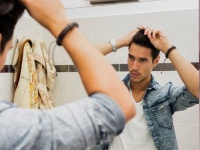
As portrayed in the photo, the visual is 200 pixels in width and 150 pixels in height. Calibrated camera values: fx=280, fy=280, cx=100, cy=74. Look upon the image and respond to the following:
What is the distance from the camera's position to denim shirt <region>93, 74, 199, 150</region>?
136cm

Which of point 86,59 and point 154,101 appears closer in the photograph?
point 86,59

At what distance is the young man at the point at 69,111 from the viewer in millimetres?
437

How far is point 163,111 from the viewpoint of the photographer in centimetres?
141

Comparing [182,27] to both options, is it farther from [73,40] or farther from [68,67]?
[73,40]

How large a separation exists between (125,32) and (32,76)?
2.43 feet

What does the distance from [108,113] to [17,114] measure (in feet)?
0.47

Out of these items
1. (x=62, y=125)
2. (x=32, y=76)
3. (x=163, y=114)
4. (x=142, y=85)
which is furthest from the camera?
(x=32, y=76)

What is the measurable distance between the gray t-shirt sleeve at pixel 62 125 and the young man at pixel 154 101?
0.86 meters

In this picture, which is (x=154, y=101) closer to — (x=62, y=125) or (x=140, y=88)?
(x=140, y=88)

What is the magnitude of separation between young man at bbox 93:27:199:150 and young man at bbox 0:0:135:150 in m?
0.84

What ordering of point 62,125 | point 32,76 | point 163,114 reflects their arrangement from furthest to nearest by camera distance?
point 32,76
point 163,114
point 62,125

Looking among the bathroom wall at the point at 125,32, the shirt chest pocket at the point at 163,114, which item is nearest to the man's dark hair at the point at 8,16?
the shirt chest pocket at the point at 163,114

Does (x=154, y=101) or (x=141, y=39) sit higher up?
(x=141, y=39)

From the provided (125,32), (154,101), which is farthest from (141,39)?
(125,32)
